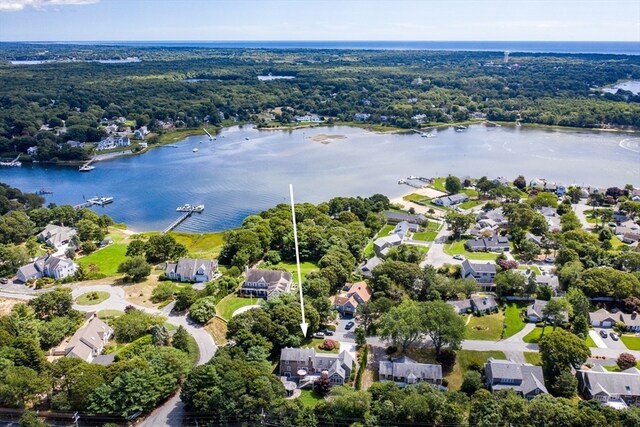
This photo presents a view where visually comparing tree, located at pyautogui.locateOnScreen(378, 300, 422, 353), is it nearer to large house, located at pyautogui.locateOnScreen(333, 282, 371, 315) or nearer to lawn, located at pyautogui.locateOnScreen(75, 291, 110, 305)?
large house, located at pyautogui.locateOnScreen(333, 282, 371, 315)

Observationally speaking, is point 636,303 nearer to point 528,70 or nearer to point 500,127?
point 500,127

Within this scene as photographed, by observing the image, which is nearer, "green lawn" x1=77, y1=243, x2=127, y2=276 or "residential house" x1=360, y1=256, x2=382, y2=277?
"residential house" x1=360, y1=256, x2=382, y2=277

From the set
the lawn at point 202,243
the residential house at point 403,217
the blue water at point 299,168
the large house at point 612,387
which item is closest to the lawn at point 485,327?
the large house at point 612,387

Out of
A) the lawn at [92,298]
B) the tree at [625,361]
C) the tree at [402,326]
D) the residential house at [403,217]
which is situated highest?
the tree at [402,326]

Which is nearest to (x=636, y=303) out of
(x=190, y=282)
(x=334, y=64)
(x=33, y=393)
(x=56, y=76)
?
(x=190, y=282)

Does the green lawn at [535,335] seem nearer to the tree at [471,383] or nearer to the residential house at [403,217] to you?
the tree at [471,383]

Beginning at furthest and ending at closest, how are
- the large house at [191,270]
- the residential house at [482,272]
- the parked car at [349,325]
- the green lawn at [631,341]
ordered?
the large house at [191,270], the residential house at [482,272], the parked car at [349,325], the green lawn at [631,341]

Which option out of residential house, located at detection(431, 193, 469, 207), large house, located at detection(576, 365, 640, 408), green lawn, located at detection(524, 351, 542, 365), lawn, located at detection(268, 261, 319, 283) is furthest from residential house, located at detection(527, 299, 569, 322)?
residential house, located at detection(431, 193, 469, 207)
